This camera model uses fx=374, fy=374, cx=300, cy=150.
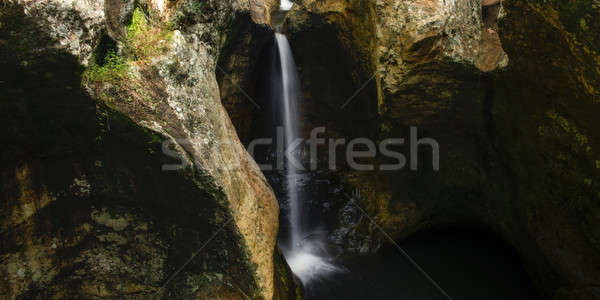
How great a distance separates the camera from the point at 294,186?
8.92 metres

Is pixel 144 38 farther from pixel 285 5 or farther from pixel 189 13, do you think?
pixel 285 5

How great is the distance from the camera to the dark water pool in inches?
264

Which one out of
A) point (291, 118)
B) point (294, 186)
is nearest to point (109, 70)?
point (291, 118)

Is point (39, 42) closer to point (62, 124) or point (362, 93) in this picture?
point (62, 124)

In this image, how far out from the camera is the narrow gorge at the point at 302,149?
3.64m

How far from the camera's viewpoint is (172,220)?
421cm

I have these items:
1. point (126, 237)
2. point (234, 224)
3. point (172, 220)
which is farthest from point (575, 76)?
point (126, 237)

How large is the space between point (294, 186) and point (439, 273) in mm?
3630

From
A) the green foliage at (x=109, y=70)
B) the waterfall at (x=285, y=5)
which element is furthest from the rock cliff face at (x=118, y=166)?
the waterfall at (x=285, y=5)

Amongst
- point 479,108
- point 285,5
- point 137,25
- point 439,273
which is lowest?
point 439,273

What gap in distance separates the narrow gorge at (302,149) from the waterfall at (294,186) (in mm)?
49

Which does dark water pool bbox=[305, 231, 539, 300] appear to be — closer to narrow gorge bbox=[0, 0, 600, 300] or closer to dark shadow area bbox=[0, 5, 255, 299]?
narrow gorge bbox=[0, 0, 600, 300]

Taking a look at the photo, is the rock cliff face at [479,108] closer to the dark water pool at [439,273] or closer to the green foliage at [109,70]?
the dark water pool at [439,273]

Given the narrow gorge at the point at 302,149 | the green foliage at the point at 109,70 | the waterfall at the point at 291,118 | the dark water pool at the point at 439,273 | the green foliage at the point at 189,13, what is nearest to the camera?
the green foliage at the point at 109,70
